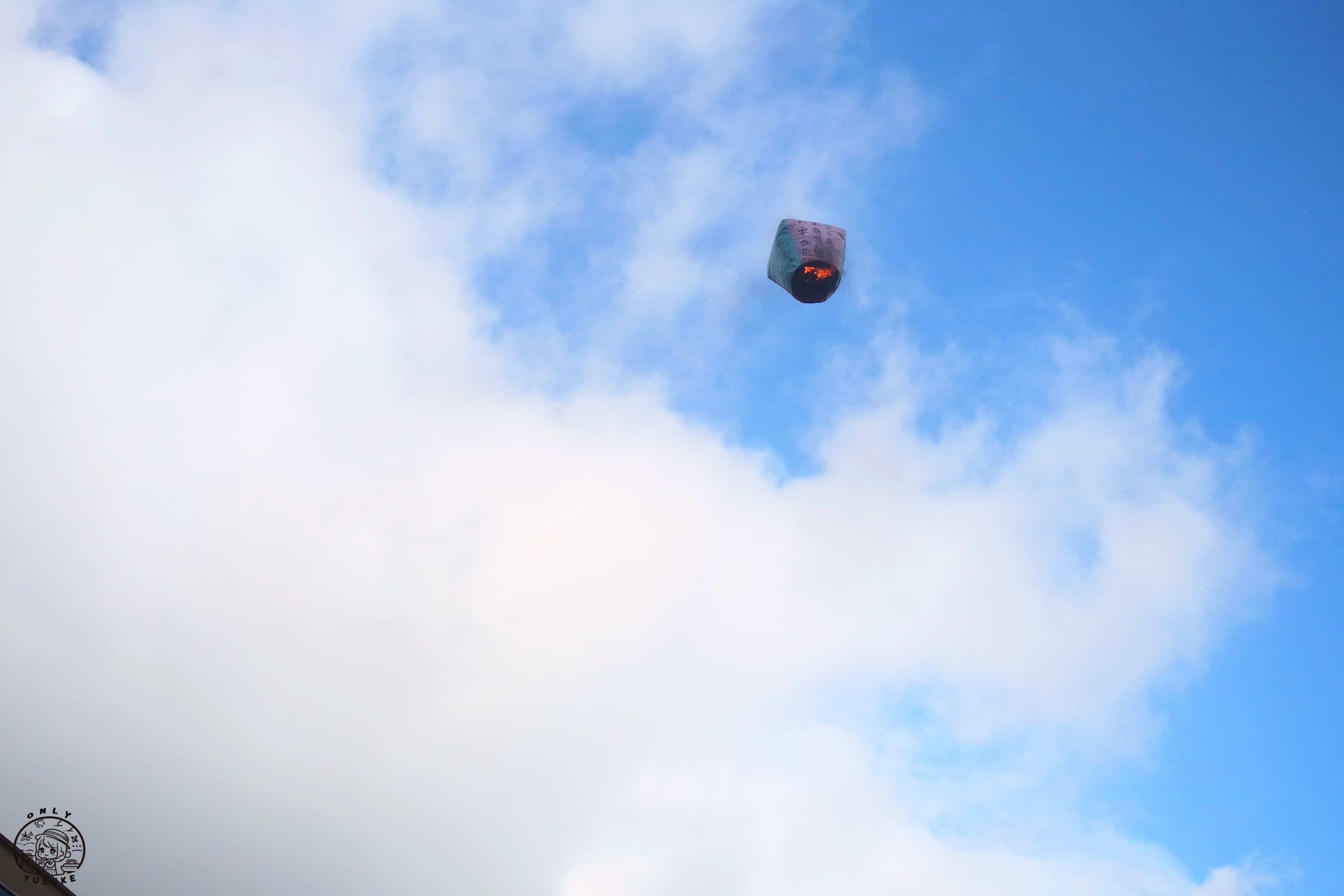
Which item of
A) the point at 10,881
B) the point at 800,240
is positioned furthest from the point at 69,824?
the point at 800,240

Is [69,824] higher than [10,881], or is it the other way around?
[69,824]

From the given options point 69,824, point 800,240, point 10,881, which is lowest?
point 10,881

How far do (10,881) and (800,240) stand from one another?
154 ft

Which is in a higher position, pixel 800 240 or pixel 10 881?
pixel 800 240

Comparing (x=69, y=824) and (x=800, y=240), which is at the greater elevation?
(x=800, y=240)

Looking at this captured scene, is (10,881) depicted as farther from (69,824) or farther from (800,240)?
(800,240)

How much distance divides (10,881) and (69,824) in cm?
204

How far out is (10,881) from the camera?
2730 cm

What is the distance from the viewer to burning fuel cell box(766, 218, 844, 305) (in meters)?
54.2

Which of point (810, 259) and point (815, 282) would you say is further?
point (815, 282)

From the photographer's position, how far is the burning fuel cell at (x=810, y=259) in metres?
54.2

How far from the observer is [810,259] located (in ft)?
177

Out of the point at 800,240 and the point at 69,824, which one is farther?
the point at 800,240

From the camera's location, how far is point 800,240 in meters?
54.5
